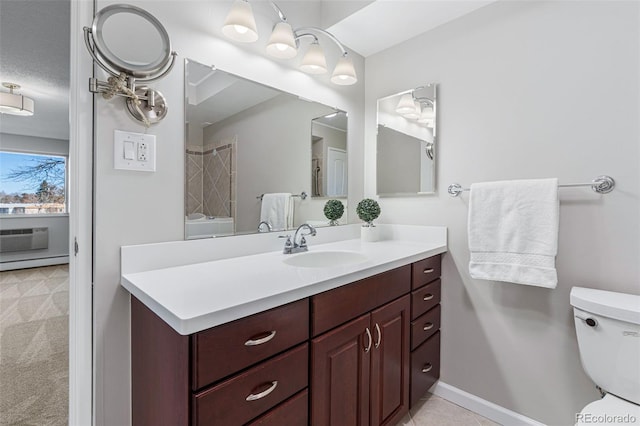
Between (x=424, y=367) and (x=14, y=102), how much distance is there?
15.2 ft

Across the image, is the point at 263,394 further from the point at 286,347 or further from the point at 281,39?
the point at 281,39

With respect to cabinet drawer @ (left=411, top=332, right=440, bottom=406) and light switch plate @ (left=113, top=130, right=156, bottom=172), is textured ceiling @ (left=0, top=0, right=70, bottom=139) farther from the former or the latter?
cabinet drawer @ (left=411, top=332, right=440, bottom=406)

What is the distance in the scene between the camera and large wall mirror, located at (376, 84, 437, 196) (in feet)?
5.90

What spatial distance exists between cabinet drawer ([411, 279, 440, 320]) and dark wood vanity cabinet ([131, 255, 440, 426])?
0.01 meters

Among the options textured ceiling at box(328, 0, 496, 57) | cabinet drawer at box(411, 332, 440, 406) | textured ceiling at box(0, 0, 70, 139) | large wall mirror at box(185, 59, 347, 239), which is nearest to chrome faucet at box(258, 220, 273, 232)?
large wall mirror at box(185, 59, 347, 239)

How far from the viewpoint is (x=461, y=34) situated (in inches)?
66.0

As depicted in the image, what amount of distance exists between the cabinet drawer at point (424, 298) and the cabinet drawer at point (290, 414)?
760mm

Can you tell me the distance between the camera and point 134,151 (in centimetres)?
108

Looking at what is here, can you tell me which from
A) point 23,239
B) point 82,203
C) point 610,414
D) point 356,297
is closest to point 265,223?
point 356,297

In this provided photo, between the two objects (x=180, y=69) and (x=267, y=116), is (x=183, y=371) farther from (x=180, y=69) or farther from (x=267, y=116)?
(x=267, y=116)

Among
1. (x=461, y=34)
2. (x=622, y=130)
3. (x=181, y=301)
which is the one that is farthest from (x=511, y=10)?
(x=181, y=301)

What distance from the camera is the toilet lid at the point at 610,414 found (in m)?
0.92

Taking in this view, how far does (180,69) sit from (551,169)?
1.76 meters

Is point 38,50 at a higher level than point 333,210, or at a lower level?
higher
